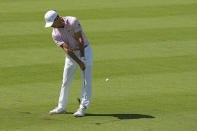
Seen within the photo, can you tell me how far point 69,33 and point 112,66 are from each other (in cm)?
437

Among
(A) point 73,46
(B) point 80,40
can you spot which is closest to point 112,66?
(A) point 73,46

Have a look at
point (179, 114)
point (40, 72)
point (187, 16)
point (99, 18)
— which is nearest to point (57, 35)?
point (179, 114)

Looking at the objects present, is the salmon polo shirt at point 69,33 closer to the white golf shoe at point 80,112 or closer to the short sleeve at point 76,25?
the short sleeve at point 76,25

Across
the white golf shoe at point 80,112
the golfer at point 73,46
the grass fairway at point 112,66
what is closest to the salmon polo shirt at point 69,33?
the golfer at point 73,46

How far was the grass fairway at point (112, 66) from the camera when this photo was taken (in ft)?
35.5

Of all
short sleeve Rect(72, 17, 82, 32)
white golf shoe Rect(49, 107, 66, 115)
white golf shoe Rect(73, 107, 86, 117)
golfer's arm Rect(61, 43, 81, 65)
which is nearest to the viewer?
short sleeve Rect(72, 17, 82, 32)

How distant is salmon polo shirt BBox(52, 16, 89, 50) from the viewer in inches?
422

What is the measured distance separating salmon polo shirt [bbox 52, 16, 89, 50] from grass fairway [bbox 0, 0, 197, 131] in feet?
4.30

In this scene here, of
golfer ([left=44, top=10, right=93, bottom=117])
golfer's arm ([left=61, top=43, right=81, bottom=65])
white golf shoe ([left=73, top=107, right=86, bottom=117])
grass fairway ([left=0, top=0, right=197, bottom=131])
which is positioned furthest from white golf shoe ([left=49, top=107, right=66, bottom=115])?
golfer's arm ([left=61, top=43, right=81, bottom=65])

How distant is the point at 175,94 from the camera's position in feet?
42.0

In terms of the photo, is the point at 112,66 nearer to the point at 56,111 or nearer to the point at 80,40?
the point at 56,111

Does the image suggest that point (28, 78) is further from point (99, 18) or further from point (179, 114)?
point (99, 18)

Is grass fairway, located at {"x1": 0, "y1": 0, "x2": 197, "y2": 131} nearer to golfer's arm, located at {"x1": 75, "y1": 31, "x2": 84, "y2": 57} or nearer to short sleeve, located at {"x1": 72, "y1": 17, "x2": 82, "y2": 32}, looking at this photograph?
golfer's arm, located at {"x1": 75, "y1": 31, "x2": 84, "y2": 57}

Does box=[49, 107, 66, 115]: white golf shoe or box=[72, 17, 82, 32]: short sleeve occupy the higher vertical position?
box=[72, 17, 82, 32]: short sleeve
